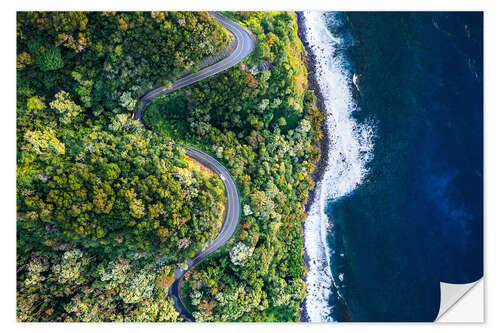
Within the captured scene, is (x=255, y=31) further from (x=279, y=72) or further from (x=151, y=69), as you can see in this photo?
(x=151, y=69)

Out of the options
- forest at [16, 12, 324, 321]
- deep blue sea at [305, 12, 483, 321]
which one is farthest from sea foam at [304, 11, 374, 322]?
forest at [16, 12, 324, 321]

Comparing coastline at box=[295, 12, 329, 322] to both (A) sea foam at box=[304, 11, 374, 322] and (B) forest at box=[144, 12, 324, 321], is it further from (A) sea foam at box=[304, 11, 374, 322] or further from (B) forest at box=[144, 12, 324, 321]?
(B) forest at box=[144, 12, 324, 321]

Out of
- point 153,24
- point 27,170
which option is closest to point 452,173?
point 153,24

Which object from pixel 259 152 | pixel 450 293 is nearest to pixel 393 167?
pixel 450 293

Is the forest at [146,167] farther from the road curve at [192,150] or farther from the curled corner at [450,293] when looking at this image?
the curled corner at [450,293]

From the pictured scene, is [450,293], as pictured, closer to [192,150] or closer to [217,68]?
[192,150]

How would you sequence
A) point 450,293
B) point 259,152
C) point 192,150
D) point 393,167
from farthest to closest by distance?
1. point 393,167
2. point 259,152
3. point 192,150
4. point 450,293
